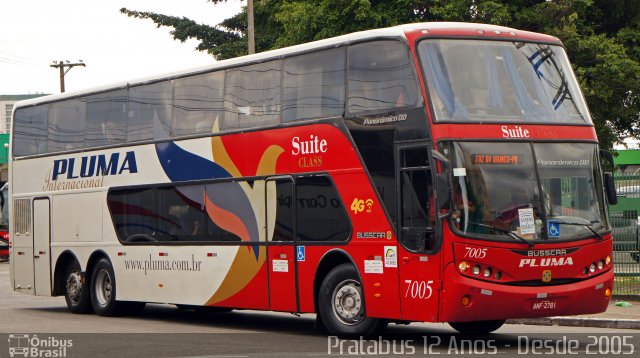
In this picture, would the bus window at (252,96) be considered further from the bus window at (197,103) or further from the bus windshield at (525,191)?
the bus windshield at (525,191)

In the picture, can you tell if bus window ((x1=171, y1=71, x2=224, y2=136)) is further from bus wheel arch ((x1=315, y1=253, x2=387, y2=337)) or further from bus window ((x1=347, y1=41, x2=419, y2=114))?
bus wheel arch ((x1=315, y1=253, x2=387, y2=337))

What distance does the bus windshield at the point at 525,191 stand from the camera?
14523 mm

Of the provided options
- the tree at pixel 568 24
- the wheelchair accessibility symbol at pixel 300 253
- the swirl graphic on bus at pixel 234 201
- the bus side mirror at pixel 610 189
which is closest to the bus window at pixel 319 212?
the wheelchair accessibility symbol at pixel 300 253

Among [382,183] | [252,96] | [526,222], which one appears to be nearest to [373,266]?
[382,183]

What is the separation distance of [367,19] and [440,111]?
18.6m

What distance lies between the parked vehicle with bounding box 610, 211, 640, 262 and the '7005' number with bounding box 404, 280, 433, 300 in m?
7.89

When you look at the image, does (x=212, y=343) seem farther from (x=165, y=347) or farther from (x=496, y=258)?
(x=496, y=258)

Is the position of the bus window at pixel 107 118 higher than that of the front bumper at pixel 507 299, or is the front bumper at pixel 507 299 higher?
the bus window at pixel 107 118

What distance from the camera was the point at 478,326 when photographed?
16.9 metres

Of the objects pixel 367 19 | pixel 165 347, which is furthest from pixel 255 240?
pixel 367 19

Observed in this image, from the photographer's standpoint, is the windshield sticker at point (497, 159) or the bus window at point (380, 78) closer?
the windshield sticker at point (497, 159)

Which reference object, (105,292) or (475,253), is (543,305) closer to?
(475,253)

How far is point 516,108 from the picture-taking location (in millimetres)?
15250

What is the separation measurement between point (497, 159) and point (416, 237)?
1.35 m
